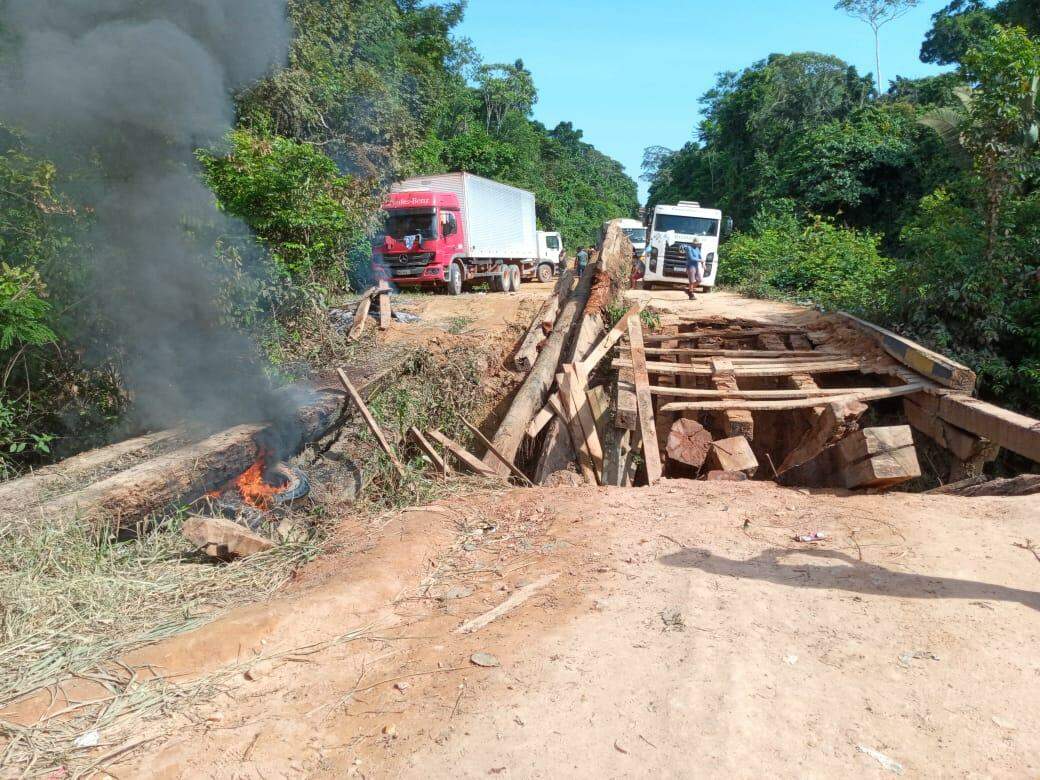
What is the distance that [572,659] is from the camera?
2961 millimetres

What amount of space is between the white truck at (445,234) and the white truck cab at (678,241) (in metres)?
4.50

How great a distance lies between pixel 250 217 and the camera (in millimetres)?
8477

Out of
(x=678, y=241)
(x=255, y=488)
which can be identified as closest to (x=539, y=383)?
(x=255, y=488)

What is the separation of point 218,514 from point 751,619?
359cm

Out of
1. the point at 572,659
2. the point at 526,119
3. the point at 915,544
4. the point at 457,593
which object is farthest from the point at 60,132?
the point at 526,119

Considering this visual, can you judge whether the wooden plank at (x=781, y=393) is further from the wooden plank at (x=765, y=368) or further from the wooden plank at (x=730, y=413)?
the wooden plank at (x=765, y=368)

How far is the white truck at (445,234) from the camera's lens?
53.5 ft

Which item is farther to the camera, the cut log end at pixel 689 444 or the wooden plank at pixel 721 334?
the wooden plank at pixel 721 334

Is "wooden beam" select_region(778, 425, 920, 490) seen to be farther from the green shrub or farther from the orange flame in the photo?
the green shrub

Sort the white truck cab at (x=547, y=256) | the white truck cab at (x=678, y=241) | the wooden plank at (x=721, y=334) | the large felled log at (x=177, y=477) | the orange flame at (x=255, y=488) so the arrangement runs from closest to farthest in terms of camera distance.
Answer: the large felled log at (x=177, y=477) → the orange flame at (x=255, y=488) → the wooden plank at (x=721, y=334) → the white truck cab at (x=678, y=241) → the white truck cab at (x=547, y=256)

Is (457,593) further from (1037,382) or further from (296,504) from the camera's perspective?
(1037,382)

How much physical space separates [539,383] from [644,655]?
15.7 feet

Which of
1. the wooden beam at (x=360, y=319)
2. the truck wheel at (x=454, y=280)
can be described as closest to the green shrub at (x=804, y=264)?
the truck wheel at (x=454, y=280)

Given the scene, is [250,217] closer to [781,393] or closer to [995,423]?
[781,393]
